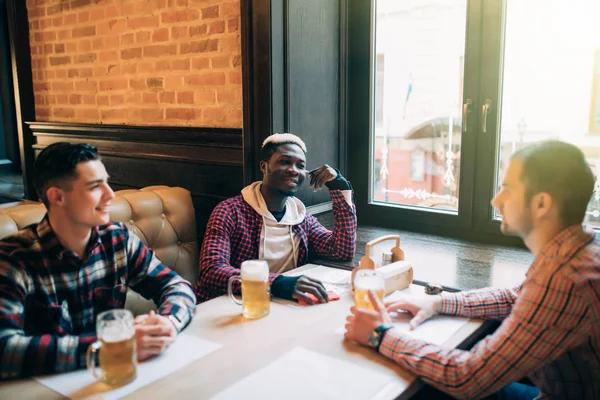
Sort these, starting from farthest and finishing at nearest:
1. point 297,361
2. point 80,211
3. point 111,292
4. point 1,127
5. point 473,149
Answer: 1. point 1,127
2. point 473,149
3. point 111,292
4. point 80,211
5. point 297,361

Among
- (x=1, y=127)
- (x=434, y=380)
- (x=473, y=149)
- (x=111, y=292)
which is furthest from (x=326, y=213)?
(x=1, y=127)

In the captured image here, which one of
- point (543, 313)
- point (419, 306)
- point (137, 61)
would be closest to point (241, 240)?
point (419, 306)

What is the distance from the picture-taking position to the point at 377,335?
1.40 m

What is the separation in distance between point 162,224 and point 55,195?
2.95 ft

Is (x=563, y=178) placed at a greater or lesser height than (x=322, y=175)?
greater

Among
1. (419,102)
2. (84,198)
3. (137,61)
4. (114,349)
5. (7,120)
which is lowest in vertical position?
(114,349)

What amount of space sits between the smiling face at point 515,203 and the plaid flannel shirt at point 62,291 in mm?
887

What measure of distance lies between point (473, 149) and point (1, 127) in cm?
385

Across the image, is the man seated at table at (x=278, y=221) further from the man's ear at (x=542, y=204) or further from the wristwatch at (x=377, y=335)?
the man's ear at (x=542, y=204)

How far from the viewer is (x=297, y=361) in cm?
135

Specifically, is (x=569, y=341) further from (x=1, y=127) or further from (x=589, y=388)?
(x=1, y=127)

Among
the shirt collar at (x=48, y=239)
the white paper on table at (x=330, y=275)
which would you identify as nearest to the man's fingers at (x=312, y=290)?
the white paper on table at (x=330, y=275)

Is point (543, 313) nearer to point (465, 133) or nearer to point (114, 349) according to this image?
point (114, 349)

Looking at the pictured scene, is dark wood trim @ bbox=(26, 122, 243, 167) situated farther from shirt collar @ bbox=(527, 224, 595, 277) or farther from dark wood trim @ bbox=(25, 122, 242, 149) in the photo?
shirt collar @ bbox=(527, 224, 595, 277)
